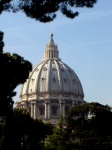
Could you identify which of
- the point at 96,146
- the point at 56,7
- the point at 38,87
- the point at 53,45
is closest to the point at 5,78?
the point at 56,7

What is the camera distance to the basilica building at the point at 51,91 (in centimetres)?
12394

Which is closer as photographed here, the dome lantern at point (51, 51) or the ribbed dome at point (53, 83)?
the ribbed dome at point (53, 83)

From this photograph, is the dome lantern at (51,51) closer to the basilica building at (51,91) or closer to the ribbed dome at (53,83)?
the basilica building at (51,91)

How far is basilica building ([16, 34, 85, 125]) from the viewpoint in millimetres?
123938

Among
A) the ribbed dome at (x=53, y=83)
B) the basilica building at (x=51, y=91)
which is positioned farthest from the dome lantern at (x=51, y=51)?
the ribbed dome at (x=53, y=83)

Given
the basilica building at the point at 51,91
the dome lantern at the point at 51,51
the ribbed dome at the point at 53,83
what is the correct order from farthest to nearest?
the dome lantern at the point at 51,51 < the ribbed dome at the point at 53,83 < the basilica building at the point at 51,91

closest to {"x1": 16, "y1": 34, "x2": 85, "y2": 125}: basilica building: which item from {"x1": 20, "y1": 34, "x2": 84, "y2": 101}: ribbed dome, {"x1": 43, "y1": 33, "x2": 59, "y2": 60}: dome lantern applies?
{"x1": 20, "y1": 34, "x2": 84, "y2": 101}: ribbed dome

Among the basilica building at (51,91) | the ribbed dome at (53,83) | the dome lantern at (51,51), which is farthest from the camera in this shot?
the dome lantern at (51,51)

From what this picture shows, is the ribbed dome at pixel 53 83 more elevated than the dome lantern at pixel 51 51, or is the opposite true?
the dome lantern at pixel 51 51

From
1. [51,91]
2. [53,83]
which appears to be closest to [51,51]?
[53,83]

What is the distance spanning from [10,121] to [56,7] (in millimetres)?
20864

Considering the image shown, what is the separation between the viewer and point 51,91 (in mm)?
126500

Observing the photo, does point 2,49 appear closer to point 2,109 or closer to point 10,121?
point 2,109

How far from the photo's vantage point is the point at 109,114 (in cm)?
3419
